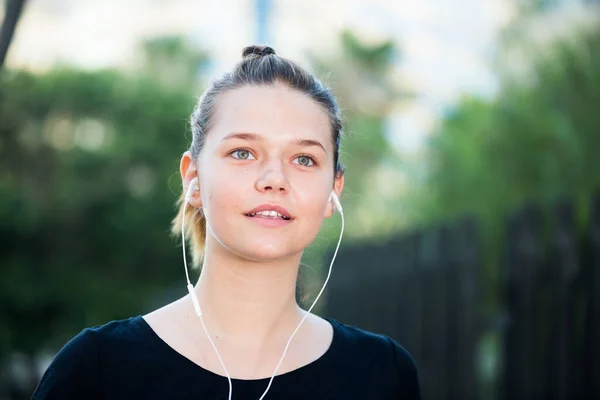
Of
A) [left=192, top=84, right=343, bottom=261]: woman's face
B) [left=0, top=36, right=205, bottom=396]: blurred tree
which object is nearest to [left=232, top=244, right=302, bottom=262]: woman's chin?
[left=192, top=84, right=343, bottom=261]: woman's face

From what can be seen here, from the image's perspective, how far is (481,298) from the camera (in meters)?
6.44

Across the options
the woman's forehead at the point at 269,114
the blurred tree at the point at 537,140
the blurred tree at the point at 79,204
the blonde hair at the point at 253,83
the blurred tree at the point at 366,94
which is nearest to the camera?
the woman's forehead at the point at 269,114

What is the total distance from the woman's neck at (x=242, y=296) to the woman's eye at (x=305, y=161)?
0.28 m

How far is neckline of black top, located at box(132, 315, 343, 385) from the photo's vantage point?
2373mm

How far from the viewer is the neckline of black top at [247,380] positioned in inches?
93.4

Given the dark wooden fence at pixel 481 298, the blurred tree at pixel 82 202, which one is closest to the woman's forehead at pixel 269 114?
the dark wooden fence at pixel 481 298

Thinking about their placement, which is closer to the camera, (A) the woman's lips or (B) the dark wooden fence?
(A) the woman's lips

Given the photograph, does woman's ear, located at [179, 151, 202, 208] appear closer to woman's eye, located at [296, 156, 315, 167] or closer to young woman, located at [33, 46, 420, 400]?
young woman, located at [33, 46, 420, 400]

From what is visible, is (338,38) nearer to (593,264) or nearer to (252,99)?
(593,264)

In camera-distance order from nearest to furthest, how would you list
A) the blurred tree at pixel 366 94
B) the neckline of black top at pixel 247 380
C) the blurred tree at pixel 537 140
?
the neckline of black top at pixel 247 380 < the blurred tree at pixel 537 140 < the blurred tree at pixel 366 94

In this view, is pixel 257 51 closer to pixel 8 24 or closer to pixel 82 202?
pixel 8 24

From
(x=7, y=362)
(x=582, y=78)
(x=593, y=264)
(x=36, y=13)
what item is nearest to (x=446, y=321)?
(x=593, y=264)

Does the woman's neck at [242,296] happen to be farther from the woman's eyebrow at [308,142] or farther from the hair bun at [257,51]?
the hair bun at [257,51]

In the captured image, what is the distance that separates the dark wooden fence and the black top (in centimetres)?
224
